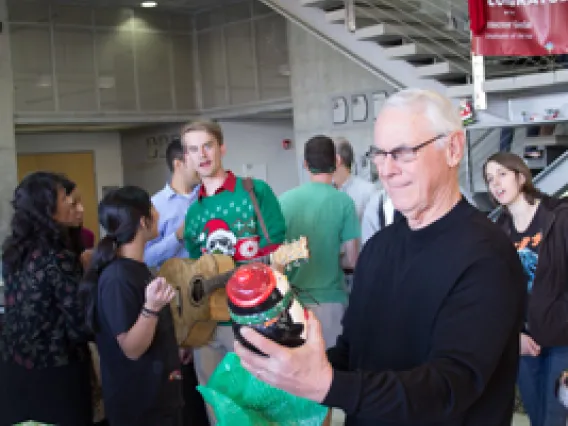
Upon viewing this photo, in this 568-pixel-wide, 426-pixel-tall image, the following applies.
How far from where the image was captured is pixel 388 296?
5.56ft

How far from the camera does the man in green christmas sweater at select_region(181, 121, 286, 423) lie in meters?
3.66

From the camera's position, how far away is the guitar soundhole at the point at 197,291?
3.56m

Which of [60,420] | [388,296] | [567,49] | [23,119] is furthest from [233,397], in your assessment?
[23,119]

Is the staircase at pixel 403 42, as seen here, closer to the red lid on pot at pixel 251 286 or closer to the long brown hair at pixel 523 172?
the long brown hair at pixel 523 172

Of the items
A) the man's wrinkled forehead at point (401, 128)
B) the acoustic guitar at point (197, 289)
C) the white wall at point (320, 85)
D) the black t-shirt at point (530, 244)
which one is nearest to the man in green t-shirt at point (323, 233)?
the acoustic guitar at point (197, 289)

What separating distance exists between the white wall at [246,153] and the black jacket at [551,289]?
10.2m

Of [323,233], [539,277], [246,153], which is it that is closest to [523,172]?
[539,277]

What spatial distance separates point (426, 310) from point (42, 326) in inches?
78.7

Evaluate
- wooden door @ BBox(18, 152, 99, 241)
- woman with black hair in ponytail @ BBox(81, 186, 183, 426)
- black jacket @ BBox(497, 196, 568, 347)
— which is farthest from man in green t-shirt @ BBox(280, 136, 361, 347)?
wooden door @ BBox(18, 152, 99, 241)

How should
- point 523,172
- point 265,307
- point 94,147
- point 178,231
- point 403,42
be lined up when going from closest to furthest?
point 265,307 → point 523,172 → point 178,231 → point 403,42 → point 94,147

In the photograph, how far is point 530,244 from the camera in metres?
3.77

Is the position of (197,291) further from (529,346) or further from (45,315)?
(529,346)

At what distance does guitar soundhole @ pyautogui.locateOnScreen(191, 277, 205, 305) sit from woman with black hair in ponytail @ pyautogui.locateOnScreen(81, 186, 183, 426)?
0.55m

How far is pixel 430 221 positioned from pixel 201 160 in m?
2.18
